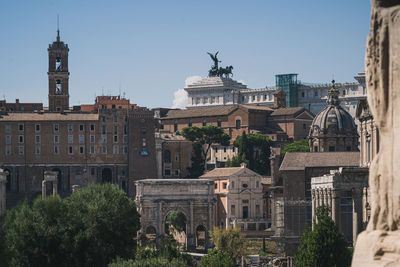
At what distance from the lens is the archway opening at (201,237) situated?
80.2m

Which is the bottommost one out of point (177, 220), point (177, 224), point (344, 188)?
point (177, 224)

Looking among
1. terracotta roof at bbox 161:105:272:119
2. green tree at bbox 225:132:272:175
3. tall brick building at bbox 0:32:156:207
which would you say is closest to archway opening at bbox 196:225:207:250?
tall brick building at bbox 0:32:156:207

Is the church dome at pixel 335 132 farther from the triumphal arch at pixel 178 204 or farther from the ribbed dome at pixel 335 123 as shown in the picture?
the triumphal arch at pixel 178 204

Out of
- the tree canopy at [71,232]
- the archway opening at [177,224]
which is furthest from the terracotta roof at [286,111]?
the tree canopy at [71,232]

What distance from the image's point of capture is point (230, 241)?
226 feet

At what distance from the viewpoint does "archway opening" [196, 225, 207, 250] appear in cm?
8025

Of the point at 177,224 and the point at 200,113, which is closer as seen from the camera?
the point at 177,224

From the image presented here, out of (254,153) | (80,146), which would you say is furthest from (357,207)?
(254,153)

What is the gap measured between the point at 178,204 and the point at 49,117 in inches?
765

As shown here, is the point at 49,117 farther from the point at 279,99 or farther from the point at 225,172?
the point at 279,99

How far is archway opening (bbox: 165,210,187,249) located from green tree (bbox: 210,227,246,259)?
344 inches

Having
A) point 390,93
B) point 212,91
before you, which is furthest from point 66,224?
point 212,91

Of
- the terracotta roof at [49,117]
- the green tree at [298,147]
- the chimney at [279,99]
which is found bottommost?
the green tree at [298,147]

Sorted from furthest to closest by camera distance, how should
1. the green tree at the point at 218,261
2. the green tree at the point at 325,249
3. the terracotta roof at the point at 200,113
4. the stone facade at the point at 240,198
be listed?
1. the terracotta roof at the point at 200,113
2. the stone facade at the point at 240,198
3. the green tree at the point at 218,261
4. the green tree at the point at 325,249
